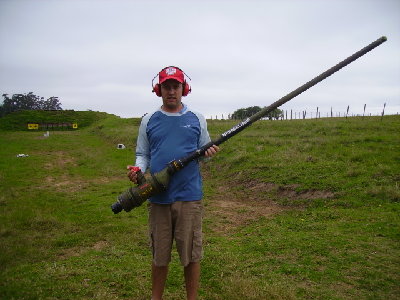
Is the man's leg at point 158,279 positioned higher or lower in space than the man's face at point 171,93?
lower

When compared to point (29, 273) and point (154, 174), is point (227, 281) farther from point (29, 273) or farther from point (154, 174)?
point (29, 273)

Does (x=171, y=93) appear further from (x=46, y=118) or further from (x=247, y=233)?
(x=46, y=118)

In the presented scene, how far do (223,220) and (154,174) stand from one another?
573 centimetres

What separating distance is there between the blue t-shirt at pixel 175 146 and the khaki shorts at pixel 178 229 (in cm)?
11

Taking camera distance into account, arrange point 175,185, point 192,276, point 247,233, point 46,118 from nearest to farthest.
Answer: point 175,185 → point 192,276 → point 247,233 → point 46,118

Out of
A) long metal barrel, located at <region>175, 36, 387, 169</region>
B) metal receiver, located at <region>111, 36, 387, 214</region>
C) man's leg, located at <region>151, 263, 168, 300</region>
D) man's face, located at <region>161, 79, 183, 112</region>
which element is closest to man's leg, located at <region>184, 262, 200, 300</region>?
man's leg, located at <region>151, 263, 168, 300</region>

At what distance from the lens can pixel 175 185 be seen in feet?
12.3

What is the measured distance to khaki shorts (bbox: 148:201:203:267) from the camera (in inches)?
147

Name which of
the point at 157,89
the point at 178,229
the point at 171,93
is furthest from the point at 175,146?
the point at 178,229

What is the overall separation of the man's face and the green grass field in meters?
3.00

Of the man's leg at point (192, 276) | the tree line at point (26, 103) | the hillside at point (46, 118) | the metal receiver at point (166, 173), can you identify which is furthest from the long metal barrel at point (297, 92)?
the tree line at point (26, 103)

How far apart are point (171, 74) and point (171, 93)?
23 cm

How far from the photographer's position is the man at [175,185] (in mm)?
3738

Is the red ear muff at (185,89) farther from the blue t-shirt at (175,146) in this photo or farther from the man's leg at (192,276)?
the man's leg at (192,276)
